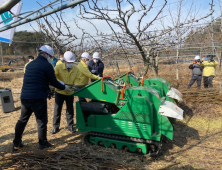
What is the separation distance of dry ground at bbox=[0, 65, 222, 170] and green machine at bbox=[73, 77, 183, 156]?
21 cm

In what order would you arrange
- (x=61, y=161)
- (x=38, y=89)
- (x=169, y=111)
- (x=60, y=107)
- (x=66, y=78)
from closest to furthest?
(x=61, y=161)
(x=169, y=111)
(x=38, y=89)
(x=66, y=78)
(x=60, y=107)

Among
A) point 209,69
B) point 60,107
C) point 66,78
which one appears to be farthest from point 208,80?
point 60,107

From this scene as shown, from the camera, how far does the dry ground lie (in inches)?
110

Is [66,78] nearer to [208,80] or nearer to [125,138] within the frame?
[125,138]

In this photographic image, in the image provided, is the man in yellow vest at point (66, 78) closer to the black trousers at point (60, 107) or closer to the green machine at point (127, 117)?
the black trousers at point (60, 107)

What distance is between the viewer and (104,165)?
109 inches

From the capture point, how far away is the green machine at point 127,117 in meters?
3.23

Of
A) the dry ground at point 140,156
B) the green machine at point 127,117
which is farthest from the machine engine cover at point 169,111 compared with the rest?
the dry ground at point 140,156

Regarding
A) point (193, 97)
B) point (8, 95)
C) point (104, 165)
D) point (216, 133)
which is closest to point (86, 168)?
point (104, 165)

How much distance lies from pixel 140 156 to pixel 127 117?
0.74 metres

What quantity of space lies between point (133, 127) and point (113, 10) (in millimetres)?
3145

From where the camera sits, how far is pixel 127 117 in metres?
3.35

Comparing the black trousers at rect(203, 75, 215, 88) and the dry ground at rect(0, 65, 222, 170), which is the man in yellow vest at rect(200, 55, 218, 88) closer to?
the black trousers at rect(203, 75, 215, 88)

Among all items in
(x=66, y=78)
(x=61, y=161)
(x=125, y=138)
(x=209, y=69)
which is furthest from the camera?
(x=209, y=69)
